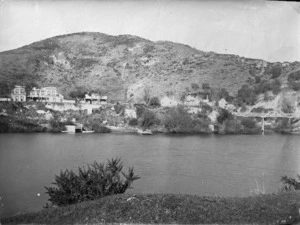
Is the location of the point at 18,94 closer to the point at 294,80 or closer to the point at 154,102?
the point at 154,102

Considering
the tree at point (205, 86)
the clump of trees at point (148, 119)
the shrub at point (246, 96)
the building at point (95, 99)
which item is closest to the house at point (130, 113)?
the clump of trees at point (148, 119)

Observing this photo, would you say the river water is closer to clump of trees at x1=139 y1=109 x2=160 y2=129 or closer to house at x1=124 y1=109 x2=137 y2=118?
clump of trees at x1=139 y1=109 x2=160 y2=129

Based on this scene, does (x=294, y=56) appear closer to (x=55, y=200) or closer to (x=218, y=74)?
(x=218, y=74)

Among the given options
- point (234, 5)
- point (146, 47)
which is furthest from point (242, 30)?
point (146, 47)

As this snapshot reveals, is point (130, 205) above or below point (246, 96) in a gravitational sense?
below

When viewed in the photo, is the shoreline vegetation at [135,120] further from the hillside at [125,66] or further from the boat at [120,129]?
the hillside at [125,66]

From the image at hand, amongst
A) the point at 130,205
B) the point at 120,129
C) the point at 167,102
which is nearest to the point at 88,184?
the point at 130,205
